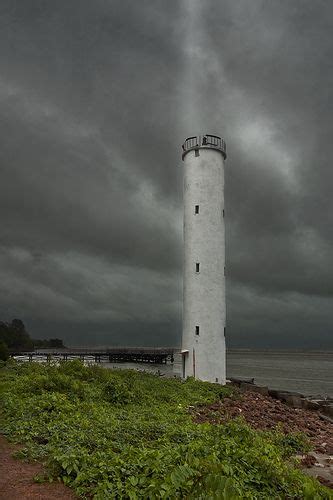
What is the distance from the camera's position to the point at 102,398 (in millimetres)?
13781

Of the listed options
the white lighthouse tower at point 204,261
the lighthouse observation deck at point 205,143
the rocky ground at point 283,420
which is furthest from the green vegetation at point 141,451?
the lighthouse observation deck at point 205,143

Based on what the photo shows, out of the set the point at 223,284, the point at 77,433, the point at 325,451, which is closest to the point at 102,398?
the point at 77,433

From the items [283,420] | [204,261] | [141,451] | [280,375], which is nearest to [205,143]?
[204,261]

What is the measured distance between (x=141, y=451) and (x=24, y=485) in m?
1.86

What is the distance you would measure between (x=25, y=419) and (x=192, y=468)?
5.16 meters

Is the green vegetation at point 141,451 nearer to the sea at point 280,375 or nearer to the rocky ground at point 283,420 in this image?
the rocky ground at point 283,420

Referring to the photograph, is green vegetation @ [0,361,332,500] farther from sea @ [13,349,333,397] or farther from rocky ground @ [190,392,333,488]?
sea @ [13,349,333,397]

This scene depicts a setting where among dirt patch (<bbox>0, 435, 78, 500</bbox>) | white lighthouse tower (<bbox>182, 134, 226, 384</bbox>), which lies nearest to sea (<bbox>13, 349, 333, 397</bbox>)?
white lighthouse tower (<bbox>182, 134, 226, 384</bbox>)

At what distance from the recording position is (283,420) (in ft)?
55.4

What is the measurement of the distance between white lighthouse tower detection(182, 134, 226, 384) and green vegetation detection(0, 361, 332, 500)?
10987 millimetres

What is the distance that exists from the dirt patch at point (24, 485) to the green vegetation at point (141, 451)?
187 millimetres

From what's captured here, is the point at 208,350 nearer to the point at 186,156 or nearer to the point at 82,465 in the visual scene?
the point at 186,156

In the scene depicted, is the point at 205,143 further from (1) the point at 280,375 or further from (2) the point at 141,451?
(1) the point at 280,375

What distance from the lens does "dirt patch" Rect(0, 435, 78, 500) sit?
20.2 ft
